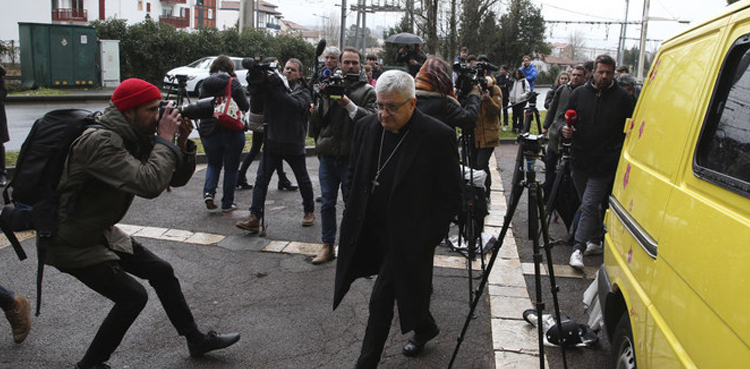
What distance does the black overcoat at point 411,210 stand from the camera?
3324mm

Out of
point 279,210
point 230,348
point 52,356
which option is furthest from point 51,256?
point 279,210

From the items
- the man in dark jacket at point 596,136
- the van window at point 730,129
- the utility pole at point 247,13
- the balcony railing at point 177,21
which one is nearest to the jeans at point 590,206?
the man in dark jacket at point 596,136

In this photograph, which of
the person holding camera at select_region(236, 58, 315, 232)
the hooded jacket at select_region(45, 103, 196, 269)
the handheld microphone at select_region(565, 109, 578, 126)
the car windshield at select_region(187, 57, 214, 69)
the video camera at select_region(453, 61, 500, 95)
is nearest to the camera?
the hooded jacket at select_region(45, 103, 196, 269)

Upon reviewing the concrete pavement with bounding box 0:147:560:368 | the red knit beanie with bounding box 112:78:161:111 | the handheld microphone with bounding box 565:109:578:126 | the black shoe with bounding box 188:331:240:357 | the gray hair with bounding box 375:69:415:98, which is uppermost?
the gray hair with bounding box 375:69:415:98

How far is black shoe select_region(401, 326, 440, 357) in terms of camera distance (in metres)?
3.84

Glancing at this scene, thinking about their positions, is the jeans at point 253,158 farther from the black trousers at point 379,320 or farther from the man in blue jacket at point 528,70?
the man in blue jacket at point 528,70

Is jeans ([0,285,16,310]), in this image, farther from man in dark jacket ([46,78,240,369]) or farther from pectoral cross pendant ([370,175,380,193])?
pectoral cross pendant ([370,175,380,193])

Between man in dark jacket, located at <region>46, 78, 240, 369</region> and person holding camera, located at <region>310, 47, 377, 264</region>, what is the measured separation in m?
2.29

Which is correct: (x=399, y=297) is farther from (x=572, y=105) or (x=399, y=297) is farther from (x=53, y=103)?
(x=53, y=103)

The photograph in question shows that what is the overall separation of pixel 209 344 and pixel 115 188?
1186mm

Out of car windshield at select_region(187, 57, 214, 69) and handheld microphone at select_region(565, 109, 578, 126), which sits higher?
car windshield at select_region(187, 57, 214, 69)

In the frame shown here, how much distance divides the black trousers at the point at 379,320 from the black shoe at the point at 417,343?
0.55 meters

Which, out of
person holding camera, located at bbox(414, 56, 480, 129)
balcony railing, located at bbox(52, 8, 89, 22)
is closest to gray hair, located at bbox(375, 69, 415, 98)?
person holding camera, located at bbox(414, 56, 480, 129)

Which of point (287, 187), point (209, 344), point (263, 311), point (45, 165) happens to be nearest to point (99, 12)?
point (287, 187)
